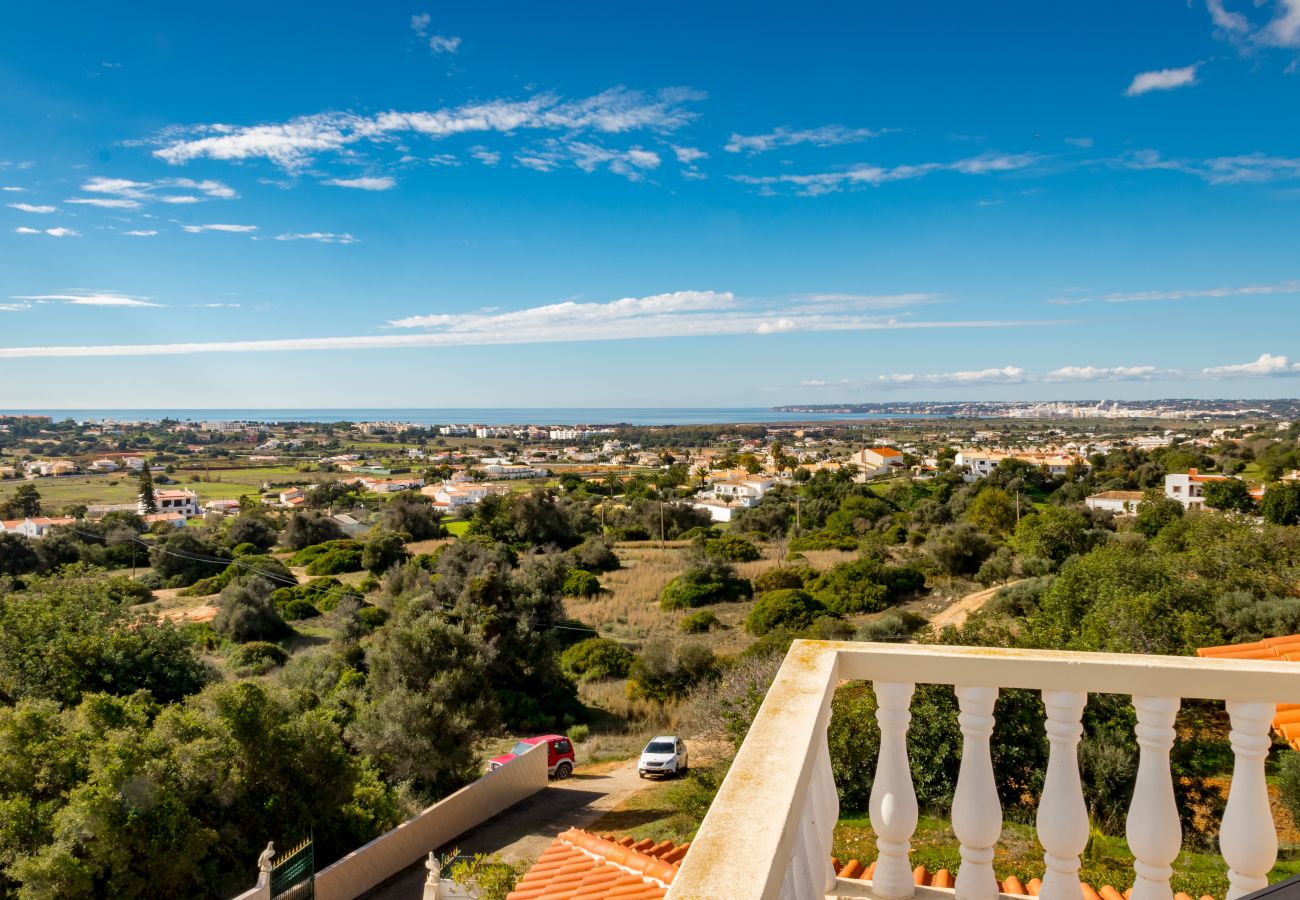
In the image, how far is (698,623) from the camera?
67.0ft

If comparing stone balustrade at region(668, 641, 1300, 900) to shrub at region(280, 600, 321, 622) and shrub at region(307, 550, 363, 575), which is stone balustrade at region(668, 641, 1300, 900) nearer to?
shrub at region(280, 600, 321, 622)

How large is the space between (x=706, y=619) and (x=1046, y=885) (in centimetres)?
1923

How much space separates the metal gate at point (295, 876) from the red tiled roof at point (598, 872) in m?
3.52

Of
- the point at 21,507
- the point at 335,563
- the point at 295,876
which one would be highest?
the point at 295,876

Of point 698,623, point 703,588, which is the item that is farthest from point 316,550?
point 698,623

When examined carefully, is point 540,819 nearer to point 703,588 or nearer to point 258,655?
point 258,655

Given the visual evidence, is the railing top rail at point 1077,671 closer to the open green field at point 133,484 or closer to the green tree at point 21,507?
the green tree at point 21,507

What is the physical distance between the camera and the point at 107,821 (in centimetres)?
697

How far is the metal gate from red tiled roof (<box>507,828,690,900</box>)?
3.52 metres

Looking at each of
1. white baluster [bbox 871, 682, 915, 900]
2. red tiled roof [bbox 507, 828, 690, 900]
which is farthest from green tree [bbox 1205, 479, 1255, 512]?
white baluster [bbox 871, 682, 915, 900]

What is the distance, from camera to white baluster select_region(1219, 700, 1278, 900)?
156 centimetres

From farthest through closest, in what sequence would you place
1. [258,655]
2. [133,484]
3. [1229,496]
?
1. [133,484]
2. [1229,496]
3. [258,655]

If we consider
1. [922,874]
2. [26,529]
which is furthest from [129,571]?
[922,874]

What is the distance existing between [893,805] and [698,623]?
19.1 metres
